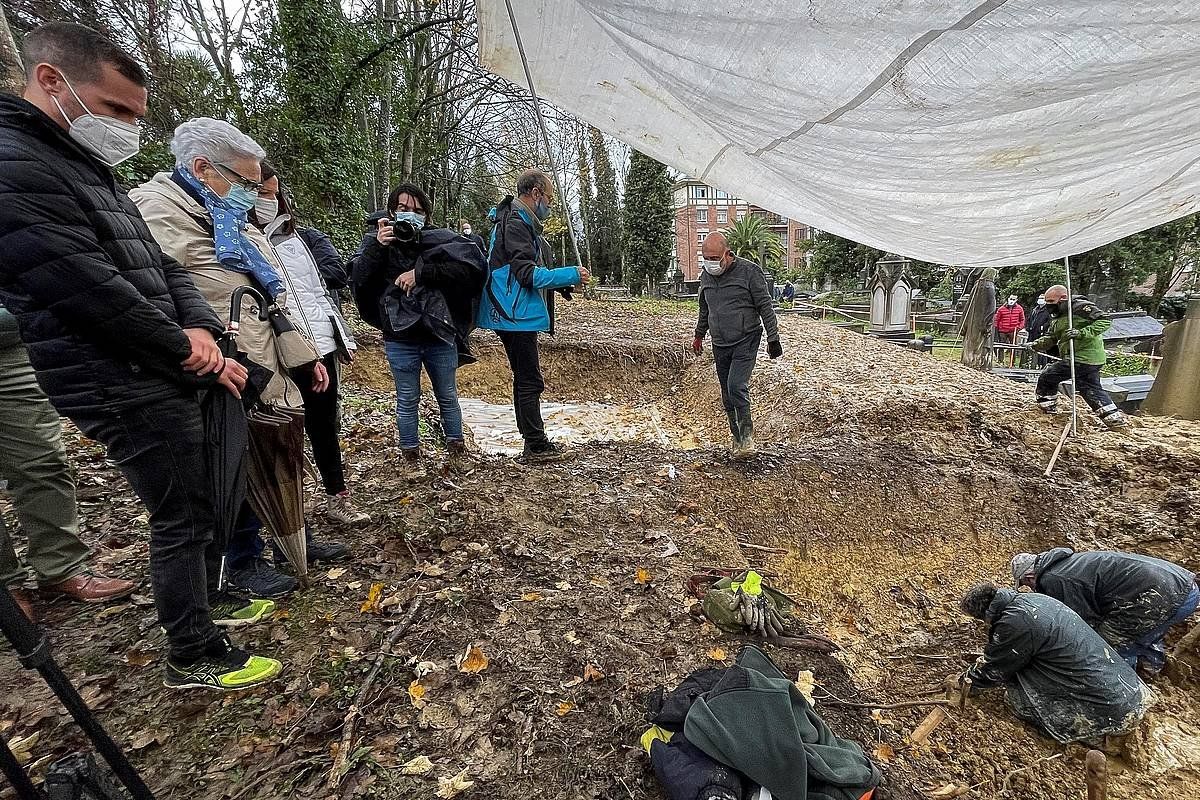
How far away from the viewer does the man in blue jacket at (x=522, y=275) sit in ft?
11.7

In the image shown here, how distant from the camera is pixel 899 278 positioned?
14.2 metres

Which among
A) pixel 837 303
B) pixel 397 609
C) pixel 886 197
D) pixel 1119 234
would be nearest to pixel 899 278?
pixel 837 303

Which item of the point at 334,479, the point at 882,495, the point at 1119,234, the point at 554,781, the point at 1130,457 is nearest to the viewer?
the point at 554,781

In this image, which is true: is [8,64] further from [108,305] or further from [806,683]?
[806,683]

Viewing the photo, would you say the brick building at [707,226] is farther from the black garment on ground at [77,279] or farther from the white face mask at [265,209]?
the black garment on ground at [77,279]

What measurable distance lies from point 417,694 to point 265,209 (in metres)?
2.45

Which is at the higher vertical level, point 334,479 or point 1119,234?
point 1119,234

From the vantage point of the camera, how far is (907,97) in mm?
1224

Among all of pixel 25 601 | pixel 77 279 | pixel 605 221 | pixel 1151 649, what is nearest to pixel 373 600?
pixel 25 601

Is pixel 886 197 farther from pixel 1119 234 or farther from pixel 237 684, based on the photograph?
pixel 237 684

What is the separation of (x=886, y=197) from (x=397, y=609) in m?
2.75

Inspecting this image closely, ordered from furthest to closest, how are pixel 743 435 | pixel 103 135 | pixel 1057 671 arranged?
pixel 743 435
pixel 1057 671
pixel 103 135

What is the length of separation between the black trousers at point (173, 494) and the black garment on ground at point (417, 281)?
5.67ft

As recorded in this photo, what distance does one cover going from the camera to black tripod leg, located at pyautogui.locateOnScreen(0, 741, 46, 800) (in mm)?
918
